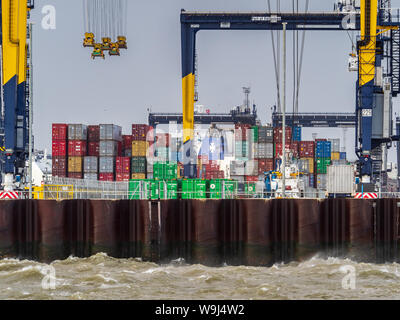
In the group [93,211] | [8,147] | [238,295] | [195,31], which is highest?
[195,31]

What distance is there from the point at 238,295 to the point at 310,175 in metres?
60.1

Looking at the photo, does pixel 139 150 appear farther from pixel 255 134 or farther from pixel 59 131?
A: pixel 255 134

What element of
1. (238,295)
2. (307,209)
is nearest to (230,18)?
(307,209)

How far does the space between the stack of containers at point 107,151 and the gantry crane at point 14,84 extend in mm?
22836

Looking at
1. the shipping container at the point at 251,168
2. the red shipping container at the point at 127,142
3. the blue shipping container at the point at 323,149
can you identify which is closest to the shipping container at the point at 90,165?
the red shipping container at the point at 127,142

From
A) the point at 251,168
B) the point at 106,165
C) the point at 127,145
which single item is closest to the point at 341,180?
the point at 251,168

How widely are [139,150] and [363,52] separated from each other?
34.0 metres

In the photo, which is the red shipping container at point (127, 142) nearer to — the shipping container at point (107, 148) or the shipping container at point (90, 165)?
the shipping container at point (107, 148)

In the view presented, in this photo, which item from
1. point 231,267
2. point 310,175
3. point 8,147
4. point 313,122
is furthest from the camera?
point 313,122

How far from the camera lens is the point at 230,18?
61.0 metres

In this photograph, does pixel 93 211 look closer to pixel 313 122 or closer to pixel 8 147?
pixel 8 147

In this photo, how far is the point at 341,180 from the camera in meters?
37.2

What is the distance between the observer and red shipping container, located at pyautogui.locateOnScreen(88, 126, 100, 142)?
7603cm

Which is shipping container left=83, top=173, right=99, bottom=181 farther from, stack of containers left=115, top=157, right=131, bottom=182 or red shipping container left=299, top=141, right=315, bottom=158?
red shipping container left=299, top=141, right=315, bottom=158
